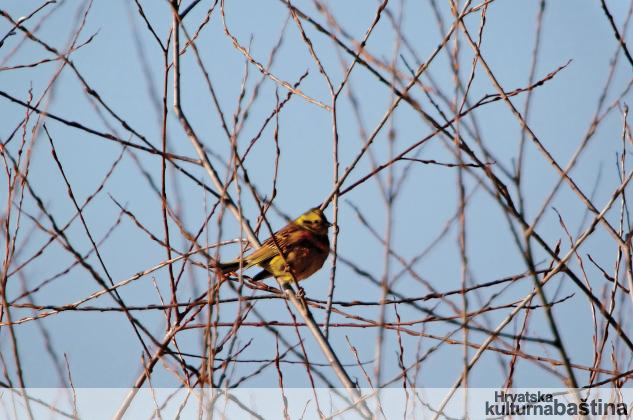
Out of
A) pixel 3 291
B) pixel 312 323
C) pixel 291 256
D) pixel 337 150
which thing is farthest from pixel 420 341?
pixel 291 256

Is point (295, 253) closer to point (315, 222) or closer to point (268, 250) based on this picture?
point (268, 250)

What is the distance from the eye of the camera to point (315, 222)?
741 centimetres

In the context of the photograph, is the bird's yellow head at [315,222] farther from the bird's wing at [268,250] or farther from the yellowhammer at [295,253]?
the bird's wing at [268,250]

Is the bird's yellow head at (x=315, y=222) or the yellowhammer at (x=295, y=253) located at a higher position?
the bird's yellow head at (x=315, y=222)

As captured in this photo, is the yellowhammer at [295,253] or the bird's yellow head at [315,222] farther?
the bird's yellow head at [315,222]

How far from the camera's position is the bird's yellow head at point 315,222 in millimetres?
7363

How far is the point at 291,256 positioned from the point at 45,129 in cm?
358

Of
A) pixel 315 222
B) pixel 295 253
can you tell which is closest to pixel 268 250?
pixel 295 253

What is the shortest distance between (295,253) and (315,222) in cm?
68

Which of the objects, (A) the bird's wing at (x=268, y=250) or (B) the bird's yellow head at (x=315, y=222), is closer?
(A) the bird's wing at (x=268, y=250)

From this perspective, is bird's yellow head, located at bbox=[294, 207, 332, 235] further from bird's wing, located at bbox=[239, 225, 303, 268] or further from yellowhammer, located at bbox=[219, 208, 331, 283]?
bird's wing, located at bbox=[239, 225, 303, 268]

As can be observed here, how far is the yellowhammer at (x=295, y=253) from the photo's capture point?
6452 mm

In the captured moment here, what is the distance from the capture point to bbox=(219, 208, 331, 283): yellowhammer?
645 cm

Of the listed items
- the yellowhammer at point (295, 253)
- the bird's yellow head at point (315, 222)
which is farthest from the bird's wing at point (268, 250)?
the bird's yellow head at point (315, 222)
